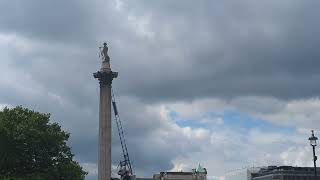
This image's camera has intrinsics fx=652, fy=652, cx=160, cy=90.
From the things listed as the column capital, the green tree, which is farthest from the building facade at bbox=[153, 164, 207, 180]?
the green tree

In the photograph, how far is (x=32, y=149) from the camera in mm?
91625

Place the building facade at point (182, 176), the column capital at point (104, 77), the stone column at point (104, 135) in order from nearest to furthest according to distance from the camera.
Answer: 1. the stone column at point (104, 135)
2. the column capital at point (104, 77)
3. the building facade at point (182, 176)

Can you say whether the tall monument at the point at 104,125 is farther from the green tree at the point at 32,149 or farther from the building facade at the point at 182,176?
the building facade at the point at 182,176

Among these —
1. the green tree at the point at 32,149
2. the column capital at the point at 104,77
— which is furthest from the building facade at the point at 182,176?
the green tree at the point at 32,149

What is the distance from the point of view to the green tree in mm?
89000

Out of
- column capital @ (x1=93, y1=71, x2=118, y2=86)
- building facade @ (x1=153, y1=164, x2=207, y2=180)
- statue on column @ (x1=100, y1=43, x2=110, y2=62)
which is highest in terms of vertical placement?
statue on column @ (x1=100, y1=43, x2=110, y2=62)

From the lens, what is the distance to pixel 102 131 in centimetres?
13325

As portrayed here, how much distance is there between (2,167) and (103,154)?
44.7 meters

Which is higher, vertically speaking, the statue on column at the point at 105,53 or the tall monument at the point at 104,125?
the statue on column at the point at 105,53

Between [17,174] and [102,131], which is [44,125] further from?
[102,131]

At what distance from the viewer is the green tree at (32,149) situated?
3504 inches

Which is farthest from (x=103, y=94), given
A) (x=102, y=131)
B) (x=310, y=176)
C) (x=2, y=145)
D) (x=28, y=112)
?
(x=310, y=176)

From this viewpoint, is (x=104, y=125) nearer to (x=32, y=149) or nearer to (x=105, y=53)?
(x=105, y=53)

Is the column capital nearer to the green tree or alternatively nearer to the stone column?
the stone column
